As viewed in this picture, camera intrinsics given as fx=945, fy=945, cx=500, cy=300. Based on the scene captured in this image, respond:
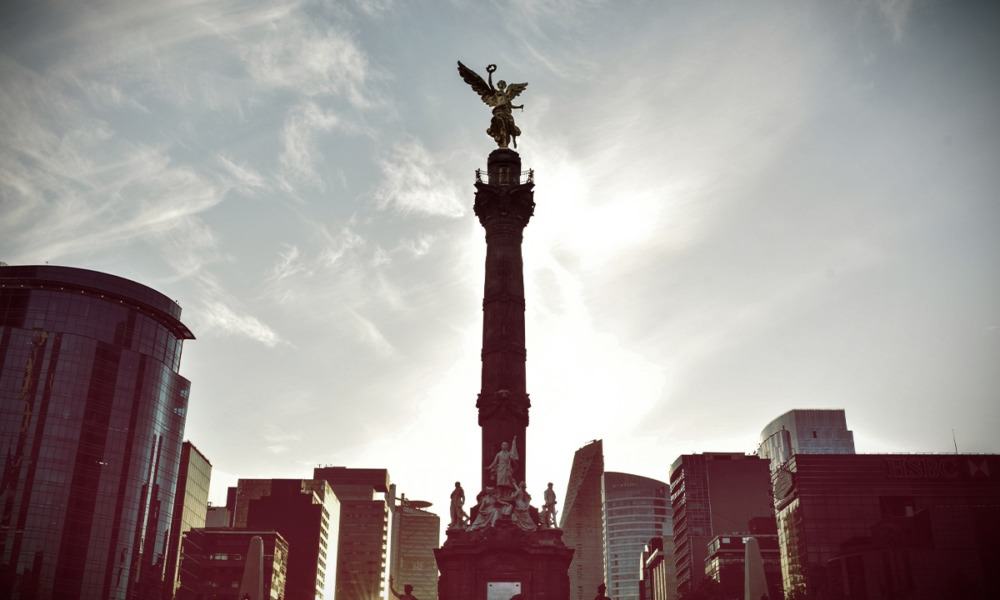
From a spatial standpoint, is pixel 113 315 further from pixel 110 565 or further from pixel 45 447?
pixel 110 565

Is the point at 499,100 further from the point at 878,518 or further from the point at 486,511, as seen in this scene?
the point at 878,518

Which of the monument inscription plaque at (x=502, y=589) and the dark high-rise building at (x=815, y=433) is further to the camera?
the dark high-rise building at (x=815, y=433)

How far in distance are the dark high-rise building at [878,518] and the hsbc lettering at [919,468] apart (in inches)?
5.1

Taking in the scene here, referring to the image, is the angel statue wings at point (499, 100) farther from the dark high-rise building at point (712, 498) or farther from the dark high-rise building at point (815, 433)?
the dark high-rise building at point (815, 433)

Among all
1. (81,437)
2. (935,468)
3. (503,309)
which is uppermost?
(81,437)

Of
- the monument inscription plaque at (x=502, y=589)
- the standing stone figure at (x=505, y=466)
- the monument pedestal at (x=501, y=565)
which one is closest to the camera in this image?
the monument inscription plaque at (x=502, y=589)

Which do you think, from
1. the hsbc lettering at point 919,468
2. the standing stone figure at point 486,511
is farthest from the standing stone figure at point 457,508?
the hsbc lettering at point 919,468

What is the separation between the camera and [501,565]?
144 ft

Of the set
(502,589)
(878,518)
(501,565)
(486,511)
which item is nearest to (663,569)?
(878,518)

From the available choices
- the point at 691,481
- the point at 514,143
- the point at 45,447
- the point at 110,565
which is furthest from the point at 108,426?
the point at 691,481

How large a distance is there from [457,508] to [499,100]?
24.6m

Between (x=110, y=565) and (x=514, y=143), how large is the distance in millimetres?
91107

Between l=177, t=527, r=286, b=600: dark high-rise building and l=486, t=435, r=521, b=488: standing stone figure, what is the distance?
105095mm

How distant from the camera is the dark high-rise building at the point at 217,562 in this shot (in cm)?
14262
